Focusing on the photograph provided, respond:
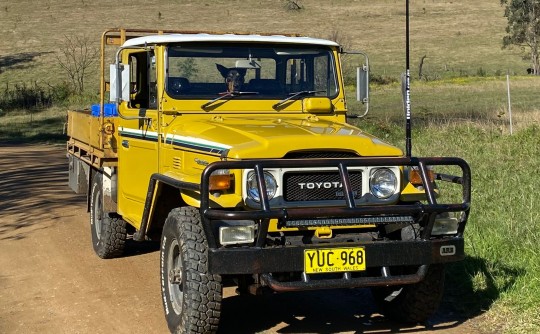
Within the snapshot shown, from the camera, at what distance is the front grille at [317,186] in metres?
5.94

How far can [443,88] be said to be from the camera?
1578 inches

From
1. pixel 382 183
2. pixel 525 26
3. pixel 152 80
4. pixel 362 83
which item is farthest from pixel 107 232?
pixel 525 26

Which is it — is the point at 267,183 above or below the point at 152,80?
below

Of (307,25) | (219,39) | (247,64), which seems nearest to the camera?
(219,39)

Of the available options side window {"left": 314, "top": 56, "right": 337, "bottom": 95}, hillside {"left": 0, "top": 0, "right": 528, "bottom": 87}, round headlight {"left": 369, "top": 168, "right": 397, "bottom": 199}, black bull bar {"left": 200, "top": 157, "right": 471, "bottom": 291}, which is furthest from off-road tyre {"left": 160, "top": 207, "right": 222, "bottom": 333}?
hillside {"left": 0, "top": 0, "right": 528, "bottom": 87}

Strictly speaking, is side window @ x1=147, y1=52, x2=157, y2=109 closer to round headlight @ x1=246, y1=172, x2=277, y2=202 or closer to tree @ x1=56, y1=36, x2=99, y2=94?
round headlight @ x1=246, y1=172, x2=277, y2=202

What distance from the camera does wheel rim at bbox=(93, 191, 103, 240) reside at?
8.93 meters

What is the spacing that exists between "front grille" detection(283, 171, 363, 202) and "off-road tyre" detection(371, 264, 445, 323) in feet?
2.76

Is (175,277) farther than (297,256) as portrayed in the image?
Yes

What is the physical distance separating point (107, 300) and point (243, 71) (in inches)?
85.0

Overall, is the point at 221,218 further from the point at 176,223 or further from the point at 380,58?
the point at 380,58

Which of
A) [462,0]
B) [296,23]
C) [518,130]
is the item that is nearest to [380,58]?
[296,23]

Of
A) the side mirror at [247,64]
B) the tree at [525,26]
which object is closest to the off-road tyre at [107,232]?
the side mirror at [247,64]

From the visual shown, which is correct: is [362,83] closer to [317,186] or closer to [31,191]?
[317,186]
